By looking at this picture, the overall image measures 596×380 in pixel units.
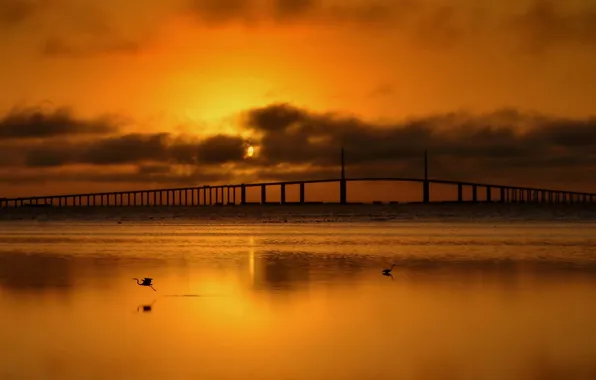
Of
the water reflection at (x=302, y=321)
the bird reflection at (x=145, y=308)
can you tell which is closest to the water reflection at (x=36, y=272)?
the water reflection at (x=302, y=321)

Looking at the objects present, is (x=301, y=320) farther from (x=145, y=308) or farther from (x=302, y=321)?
(x=145, y=308)

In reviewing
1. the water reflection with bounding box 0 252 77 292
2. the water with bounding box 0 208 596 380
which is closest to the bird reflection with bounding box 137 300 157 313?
the water with bounding box 0 208 596 380

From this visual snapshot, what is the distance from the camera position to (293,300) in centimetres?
2173

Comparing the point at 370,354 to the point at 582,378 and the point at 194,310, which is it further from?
the point at 194,310

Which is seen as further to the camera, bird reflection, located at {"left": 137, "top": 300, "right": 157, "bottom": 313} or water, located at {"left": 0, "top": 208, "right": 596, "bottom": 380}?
bird reflection, located at {"left": 137, "top": 300, "right": 157, "bottom": 313}

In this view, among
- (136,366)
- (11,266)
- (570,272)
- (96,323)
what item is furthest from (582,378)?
(11,266)

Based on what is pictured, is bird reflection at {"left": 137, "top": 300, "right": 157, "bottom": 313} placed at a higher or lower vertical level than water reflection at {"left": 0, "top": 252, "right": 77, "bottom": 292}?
lower

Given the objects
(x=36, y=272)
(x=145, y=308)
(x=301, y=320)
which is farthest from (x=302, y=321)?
(x=36, y=272)

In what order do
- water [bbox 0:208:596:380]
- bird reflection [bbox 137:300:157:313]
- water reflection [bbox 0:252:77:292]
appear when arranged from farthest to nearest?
water reflection [bbox 0:252:77:292] → bird reflection [bbox 137:300:157:313] → water [bbox 0:208:596:380]

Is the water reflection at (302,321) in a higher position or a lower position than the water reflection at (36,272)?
lower

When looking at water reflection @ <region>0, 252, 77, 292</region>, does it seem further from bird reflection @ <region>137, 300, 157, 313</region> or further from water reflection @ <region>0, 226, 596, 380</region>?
bird reflection @ <region>137, 300, 157, 313</region>

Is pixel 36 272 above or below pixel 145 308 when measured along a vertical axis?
above

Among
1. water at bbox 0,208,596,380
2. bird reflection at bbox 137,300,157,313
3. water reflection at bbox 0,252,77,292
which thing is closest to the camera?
water at bbox 0,208,596,380

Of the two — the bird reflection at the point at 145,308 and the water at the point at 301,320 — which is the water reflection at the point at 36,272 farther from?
the bird reflection at the point at 145,308
